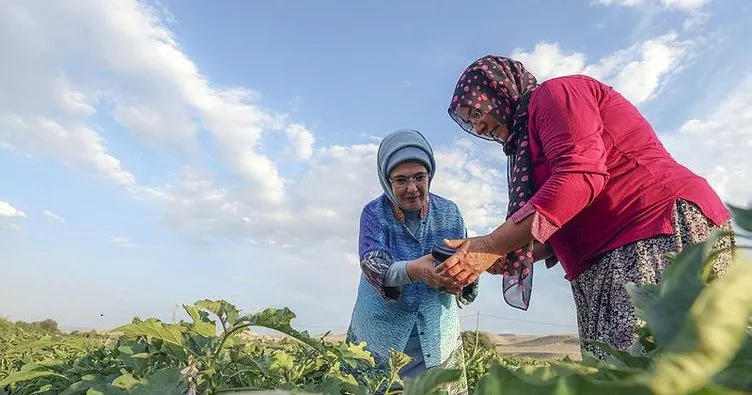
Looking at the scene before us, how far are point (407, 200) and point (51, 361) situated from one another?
2.06 meters

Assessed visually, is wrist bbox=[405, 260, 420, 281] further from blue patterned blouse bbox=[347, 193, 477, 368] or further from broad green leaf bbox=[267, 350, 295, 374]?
broad green leaf bbox=[267, 350, 295, 374]

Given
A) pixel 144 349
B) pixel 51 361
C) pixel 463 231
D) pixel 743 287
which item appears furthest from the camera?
pixel 463 231

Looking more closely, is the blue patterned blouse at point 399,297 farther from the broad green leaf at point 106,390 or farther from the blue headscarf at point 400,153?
the broad green leaf at point 106,390

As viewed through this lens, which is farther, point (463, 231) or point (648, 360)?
point (463, 231)

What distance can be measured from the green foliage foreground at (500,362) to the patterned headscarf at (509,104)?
4.59 ft

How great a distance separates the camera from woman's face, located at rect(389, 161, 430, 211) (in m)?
2.97

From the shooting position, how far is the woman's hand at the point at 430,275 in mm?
2344

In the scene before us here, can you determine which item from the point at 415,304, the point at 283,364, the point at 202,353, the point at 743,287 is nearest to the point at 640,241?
the point at 415,304

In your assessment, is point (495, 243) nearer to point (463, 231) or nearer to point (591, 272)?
point (591, 272)

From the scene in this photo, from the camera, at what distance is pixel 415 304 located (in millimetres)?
2820

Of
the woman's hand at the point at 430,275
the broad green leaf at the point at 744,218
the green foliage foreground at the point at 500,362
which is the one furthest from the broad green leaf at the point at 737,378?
the woman's hand at the point at 430,275

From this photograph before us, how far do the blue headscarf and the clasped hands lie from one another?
0.68 m

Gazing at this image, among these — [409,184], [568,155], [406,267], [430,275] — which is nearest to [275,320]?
[568,155]

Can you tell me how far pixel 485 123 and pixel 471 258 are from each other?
59cm
